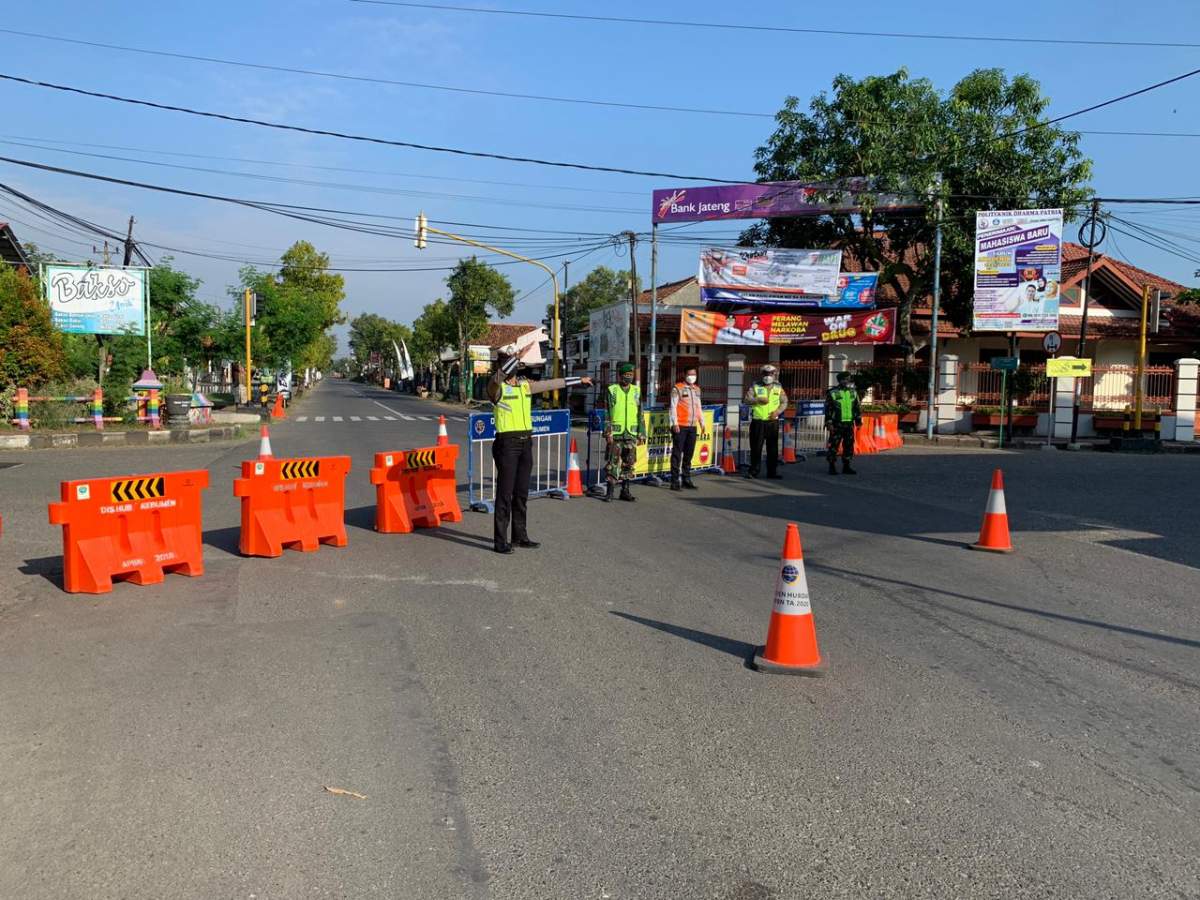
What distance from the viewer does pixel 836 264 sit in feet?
101

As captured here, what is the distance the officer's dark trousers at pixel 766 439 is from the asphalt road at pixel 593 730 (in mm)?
6629

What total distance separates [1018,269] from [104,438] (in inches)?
969

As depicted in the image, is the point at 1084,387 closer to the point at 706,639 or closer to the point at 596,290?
the point at 706,639

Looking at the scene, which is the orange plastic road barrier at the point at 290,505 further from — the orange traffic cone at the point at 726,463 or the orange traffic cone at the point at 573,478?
the orange traffic cone at the point at 726,463

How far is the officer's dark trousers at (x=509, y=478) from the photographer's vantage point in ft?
29.0

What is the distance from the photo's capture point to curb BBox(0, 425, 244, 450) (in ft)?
65.6

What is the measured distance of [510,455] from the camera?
891cm

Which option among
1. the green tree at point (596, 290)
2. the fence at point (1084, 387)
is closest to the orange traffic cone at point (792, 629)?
the fence at point (1084, 387)

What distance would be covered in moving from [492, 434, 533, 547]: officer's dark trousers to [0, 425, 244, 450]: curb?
50.7ft

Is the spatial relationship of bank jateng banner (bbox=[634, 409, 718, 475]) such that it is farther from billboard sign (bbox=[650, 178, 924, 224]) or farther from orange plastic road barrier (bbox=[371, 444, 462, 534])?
billboard sign (bbox=[650, 178, 924, 224])

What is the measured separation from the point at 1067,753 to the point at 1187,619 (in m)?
3.35

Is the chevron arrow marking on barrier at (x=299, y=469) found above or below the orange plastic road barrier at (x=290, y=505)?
above

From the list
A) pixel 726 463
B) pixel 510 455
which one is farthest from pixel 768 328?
pixel 510 455

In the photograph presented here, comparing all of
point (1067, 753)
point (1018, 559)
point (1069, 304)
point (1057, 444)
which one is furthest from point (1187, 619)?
point (1069, 304)
